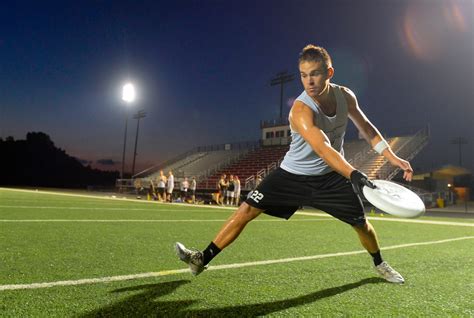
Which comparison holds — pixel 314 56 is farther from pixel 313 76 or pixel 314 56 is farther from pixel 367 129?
pixel 367 129

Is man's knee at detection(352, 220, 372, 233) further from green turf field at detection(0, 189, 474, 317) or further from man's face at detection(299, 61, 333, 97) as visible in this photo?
man's face at detection(299, 61, 333, 97)

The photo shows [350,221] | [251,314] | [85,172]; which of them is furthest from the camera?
[85,172]

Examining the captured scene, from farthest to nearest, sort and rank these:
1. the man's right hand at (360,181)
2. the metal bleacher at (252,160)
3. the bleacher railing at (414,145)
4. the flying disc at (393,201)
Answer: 1. the bleacher railing at (414,145)
2. the metal bleacher at (252,160)
3. the man's right hand at (360,181)
4. the flying disc at (393,201)

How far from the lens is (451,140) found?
69.1 meters

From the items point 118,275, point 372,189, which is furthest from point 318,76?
point 118,275

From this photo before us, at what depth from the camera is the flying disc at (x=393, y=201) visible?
8.96 feet

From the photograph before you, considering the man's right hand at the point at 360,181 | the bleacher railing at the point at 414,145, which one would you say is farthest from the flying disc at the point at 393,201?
the bleacher railing at the point at 414,145

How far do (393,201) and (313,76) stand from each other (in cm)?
120

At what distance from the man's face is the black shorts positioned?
2.46 ft

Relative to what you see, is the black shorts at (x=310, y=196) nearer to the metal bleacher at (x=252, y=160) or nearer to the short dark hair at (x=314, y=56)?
the short dark hair at (x=314, y=56)

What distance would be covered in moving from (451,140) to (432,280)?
243 ft

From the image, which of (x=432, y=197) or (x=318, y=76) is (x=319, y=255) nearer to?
(x=318, y=76)

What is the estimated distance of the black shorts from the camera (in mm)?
3469

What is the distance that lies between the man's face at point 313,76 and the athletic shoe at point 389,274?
5.69 ft
